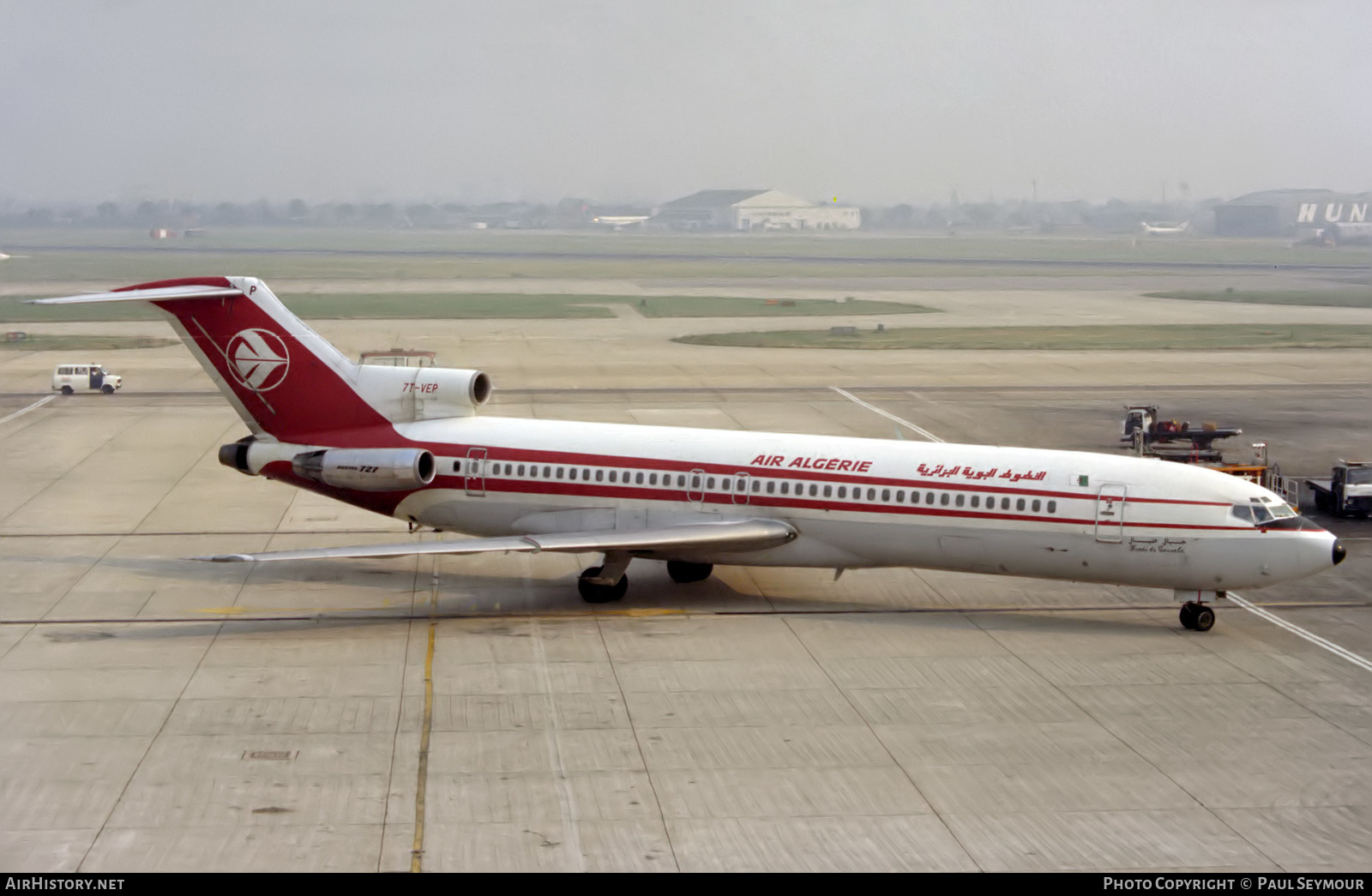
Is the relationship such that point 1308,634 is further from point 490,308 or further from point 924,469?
point 490,308

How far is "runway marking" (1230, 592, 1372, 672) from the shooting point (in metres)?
24.3

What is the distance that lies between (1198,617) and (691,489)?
31.1 feet

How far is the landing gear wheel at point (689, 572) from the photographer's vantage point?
29.1 metres

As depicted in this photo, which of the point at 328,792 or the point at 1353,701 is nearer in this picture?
the point at 328,792

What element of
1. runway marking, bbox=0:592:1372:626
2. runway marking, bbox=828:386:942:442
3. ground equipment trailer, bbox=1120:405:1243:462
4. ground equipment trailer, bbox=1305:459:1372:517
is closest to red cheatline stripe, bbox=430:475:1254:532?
runway marking, bbox=0:592:1372:626

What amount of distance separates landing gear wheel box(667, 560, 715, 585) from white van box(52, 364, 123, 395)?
37.2 meters

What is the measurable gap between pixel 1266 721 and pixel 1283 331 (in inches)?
2850

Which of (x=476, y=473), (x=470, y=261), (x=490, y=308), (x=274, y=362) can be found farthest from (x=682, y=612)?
(x=470, y=261)

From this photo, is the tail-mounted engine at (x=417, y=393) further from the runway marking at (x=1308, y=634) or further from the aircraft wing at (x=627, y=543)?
the runway marking at (x=1308, y=634)

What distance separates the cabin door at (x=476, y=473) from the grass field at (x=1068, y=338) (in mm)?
50111

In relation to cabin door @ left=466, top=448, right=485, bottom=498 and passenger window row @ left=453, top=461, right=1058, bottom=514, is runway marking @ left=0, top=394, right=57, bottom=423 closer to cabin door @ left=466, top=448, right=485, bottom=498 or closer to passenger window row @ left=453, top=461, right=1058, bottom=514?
cabin door @ left=466, top=448, right=485, bottom=498

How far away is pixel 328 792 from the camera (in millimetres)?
18031

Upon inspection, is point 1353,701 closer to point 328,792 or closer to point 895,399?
point 328,792
